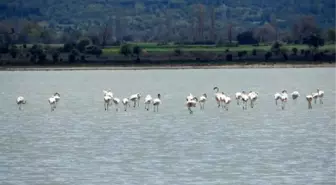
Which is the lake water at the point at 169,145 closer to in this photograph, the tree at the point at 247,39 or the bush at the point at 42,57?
the bush at the point at 42,57

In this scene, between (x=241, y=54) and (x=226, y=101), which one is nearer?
(x=226, y=101)

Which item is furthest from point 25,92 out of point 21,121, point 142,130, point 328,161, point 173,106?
point 328,161

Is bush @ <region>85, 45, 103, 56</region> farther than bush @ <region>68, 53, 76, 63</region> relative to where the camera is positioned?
Yes

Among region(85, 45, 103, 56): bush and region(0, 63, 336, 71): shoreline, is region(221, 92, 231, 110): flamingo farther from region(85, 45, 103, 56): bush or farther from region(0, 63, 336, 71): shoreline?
Result: region(85, 45, 103, 56): bush

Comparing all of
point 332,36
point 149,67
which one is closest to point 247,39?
point 332,36

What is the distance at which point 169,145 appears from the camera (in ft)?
109

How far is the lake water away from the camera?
27.1 meters

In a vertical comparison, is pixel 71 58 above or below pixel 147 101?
below

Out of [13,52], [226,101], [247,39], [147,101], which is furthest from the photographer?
[247,39]

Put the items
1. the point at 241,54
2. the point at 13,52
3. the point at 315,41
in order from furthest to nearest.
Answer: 1. the point at 315,41
2. the point at 13,52
3. the point at 241,54

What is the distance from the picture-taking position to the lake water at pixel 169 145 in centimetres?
2712

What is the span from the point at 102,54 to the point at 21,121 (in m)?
92.6

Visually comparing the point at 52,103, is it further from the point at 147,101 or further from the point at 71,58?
the point at 71,58

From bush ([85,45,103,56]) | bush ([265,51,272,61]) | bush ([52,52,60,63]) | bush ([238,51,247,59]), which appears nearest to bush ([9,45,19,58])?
bush ([52,52,60,63])
